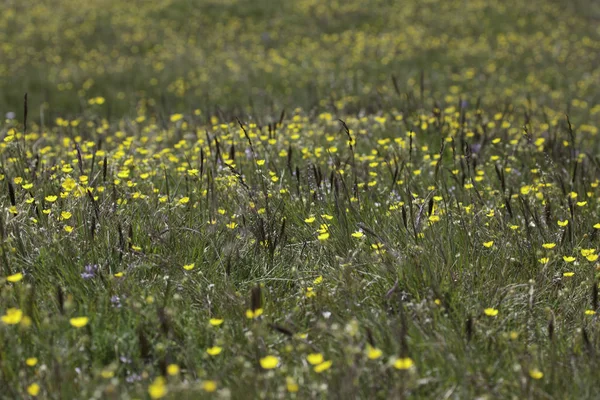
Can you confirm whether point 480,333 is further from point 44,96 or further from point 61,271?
point 44,96

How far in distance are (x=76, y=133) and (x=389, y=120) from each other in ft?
10.2

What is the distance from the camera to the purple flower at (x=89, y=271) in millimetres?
2385

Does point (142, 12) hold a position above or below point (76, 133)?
above

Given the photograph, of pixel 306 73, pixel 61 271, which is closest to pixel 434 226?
pixel 61 271

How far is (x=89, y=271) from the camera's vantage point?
243 cm

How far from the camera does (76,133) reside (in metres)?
6.32

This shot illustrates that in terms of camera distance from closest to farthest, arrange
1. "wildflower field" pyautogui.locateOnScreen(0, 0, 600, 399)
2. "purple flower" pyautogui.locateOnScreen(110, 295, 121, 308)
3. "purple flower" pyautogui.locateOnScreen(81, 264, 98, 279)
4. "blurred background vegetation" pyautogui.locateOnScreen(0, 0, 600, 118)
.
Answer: "wildflower field" pyautogui.locateOnScreen(0, 0, 600, 399), "purple flower" pyautogui.locateOnScreen(110, 295, 121, 308), "purple flower" pyautogui.locateOnScreen(81, 264, 98, 279), "blurred background vegetation" pyautogui.locateOnScreen(0, 0, 600, 118)

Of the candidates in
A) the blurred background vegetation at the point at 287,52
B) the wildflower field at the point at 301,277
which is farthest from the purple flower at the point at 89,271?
the blurred background vegetation at the point at 287,52

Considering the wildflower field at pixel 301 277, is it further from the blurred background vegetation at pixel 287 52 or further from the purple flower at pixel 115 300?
the blurred background vegetation at pixel 287 52

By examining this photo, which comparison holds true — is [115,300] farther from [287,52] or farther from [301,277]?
[287,52]

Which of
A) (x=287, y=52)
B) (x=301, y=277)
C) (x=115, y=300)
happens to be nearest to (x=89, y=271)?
(x=115, y=300)

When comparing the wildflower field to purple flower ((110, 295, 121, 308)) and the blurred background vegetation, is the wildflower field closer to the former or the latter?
purple flower ((110, 295, 121, 308))

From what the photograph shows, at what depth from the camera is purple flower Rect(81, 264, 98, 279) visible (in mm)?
2385

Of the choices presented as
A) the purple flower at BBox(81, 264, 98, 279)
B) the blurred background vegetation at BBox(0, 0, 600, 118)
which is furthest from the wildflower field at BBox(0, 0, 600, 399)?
the blurred background vegetation at BBox(0, 0, 600, 118)
